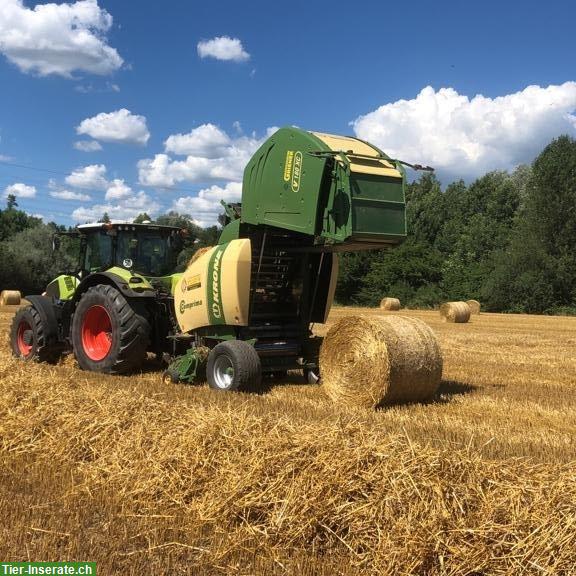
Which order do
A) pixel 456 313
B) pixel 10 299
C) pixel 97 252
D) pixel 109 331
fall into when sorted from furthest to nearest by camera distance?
1. pixel 10 299
2. pixel 456 313
3. pixel 97 252
4. pixel 109 331

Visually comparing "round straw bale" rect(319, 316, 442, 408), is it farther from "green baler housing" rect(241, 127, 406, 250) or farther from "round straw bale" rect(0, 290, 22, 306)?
"round straw bale" rect(0, 290, 22, 306)

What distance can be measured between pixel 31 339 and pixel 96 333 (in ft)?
4.58

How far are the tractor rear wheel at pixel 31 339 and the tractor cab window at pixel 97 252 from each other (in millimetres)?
1067

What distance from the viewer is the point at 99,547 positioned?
10.8 ft

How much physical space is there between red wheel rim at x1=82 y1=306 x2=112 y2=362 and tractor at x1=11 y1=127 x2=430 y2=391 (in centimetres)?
1

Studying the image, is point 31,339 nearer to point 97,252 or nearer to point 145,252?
point 97,252

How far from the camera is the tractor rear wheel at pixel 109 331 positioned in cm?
821

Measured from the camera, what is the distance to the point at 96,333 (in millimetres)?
9047

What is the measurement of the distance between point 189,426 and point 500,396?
14.5 feet

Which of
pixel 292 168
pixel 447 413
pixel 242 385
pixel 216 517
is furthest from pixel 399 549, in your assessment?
pixel 292 168

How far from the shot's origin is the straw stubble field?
312cm

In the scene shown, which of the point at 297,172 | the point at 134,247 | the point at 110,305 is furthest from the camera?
the point at 134,247

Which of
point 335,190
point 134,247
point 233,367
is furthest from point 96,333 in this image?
point 335,190

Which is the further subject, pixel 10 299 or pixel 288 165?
pixel 10 299
